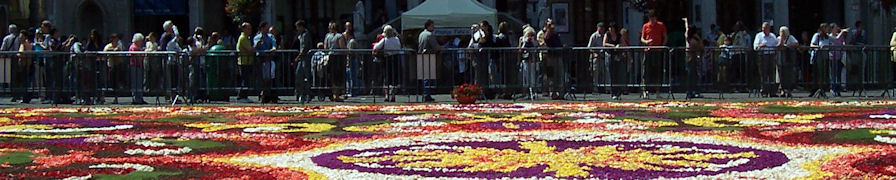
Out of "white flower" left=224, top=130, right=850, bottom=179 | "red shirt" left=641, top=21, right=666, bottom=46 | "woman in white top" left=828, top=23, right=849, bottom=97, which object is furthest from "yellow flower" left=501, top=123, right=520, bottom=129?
"woman in white top" left=828, top=23, right=849, bottom=97

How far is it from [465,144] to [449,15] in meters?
16.2

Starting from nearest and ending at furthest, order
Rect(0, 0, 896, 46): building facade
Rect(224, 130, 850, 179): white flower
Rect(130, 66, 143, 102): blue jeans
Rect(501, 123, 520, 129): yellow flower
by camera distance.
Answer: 1. Rect(224, 130, 850, 179): white flower
2. Rect(501, 123, 520, 129): yellow flower
3. Rect(130, 66, 143, 102): blue jeans
4. Rect(0, 0, 896, 46): building facade

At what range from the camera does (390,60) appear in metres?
21.7

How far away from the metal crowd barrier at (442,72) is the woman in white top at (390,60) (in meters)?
0.02

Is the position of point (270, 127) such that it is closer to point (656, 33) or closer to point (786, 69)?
point (656, 33)

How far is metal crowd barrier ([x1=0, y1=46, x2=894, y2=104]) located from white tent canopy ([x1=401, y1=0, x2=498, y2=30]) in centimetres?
450

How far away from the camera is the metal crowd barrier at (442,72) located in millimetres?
21516

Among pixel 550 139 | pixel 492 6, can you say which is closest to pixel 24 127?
pixel 550 139

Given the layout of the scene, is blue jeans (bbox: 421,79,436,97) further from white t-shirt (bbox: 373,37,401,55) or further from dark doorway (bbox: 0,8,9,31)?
dark doorway (bbox: 0,8,9,31)

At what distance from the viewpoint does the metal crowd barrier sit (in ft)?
70.6

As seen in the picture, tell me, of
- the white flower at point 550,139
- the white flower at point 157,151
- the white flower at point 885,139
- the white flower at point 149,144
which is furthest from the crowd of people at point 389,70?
the white flower at point 157,151

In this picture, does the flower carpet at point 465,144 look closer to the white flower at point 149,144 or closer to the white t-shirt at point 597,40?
the white flower at point 149,144

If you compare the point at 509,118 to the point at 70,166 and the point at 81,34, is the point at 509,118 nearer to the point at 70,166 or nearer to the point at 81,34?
the point at 70,166

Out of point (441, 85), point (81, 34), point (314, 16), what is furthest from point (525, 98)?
point (81, 34)
